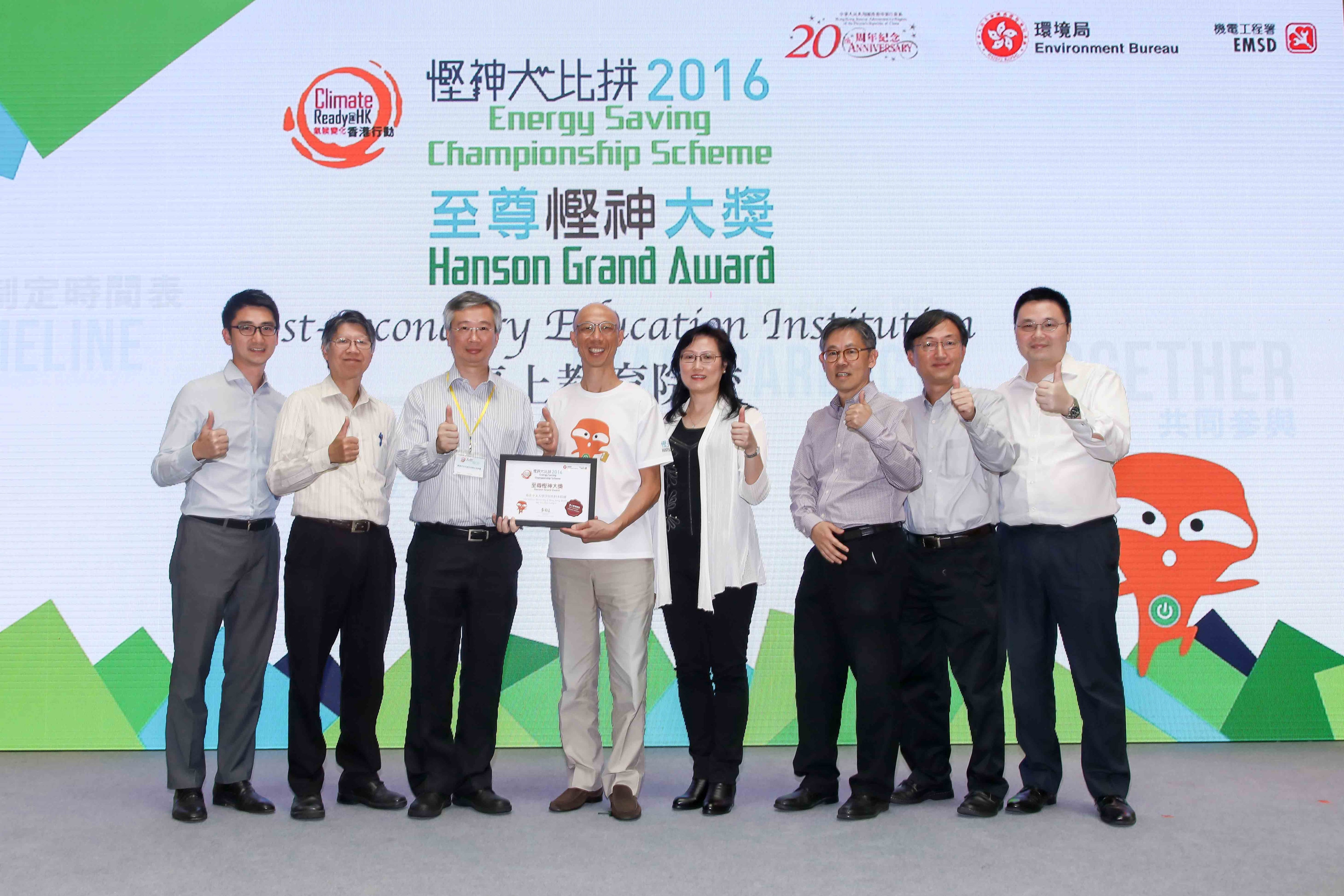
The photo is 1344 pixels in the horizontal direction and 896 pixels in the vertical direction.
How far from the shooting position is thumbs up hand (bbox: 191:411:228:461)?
Result: 3039 millimetres

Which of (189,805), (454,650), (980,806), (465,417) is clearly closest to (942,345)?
(980,806)

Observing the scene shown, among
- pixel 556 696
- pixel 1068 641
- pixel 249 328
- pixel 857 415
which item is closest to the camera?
pixel 857 415

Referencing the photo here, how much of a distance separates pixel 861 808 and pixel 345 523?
1766 millimetres

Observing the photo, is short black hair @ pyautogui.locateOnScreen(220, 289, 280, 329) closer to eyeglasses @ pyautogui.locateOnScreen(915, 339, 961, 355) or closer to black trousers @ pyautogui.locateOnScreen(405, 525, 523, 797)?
black trousers @ pyautogui.locateOnScreen(405, 525, 523, 797)

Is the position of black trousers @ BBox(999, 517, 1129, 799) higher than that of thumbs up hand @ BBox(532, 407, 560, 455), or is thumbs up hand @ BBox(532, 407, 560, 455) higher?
thumbs up hand @ BBox(532, 407, 560, 455)

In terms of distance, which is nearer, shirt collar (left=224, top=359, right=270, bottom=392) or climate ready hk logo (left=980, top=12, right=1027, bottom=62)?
shirt collar (left=224, top=359, right=270, bottom=392)

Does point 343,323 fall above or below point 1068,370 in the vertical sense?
above

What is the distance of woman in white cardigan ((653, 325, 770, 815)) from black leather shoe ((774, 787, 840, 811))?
0.15 meters

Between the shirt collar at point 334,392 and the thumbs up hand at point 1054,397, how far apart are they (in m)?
2.06

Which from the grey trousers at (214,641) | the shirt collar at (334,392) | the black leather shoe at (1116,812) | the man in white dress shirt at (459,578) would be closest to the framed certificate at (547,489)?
the man in white dress shirt at (459,578)

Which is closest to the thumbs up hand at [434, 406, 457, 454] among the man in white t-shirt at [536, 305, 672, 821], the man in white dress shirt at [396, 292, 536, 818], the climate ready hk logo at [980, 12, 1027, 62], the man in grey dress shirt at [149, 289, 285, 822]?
the man in white dress shirt at [396, 292, 536, 818]

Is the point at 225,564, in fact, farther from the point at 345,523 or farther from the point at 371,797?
the point at 371,797

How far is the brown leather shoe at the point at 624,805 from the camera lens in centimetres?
297

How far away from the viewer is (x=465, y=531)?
306 centimetres
